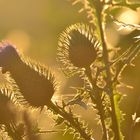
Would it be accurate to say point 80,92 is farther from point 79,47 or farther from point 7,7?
point 7,7

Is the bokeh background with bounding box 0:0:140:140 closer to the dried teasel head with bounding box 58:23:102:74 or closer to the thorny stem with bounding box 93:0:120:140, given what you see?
the dried teasel head with bounding box 58:23:102:74

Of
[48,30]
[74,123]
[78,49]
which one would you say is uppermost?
[48,30]

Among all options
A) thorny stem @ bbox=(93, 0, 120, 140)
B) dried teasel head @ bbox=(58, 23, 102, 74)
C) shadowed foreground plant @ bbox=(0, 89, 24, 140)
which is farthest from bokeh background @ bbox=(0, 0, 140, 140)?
thorny stem @ bbox=(93, 0, 120, 140)

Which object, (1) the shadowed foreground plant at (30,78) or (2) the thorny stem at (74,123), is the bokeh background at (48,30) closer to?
(1) the shadowed foreground plant at (30,78)

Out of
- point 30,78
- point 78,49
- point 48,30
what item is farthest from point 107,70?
point 48,30

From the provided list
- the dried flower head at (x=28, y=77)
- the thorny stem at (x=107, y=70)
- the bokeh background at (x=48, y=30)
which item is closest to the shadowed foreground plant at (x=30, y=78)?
the dried flower head at (x=28, y=77)

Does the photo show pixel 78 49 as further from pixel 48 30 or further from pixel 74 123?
pixel 48 30

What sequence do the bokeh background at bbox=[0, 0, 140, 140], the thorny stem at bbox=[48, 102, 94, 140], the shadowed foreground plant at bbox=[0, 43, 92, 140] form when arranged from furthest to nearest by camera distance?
the bokeh background at bbox=[0, 0, 140, 140] → the shadowed foreground plant at bbox=[0, 43, 92, 140] → the thorny stem at bbox=[48, 102, 94, 140]

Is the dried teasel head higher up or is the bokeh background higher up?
the bokeh background
